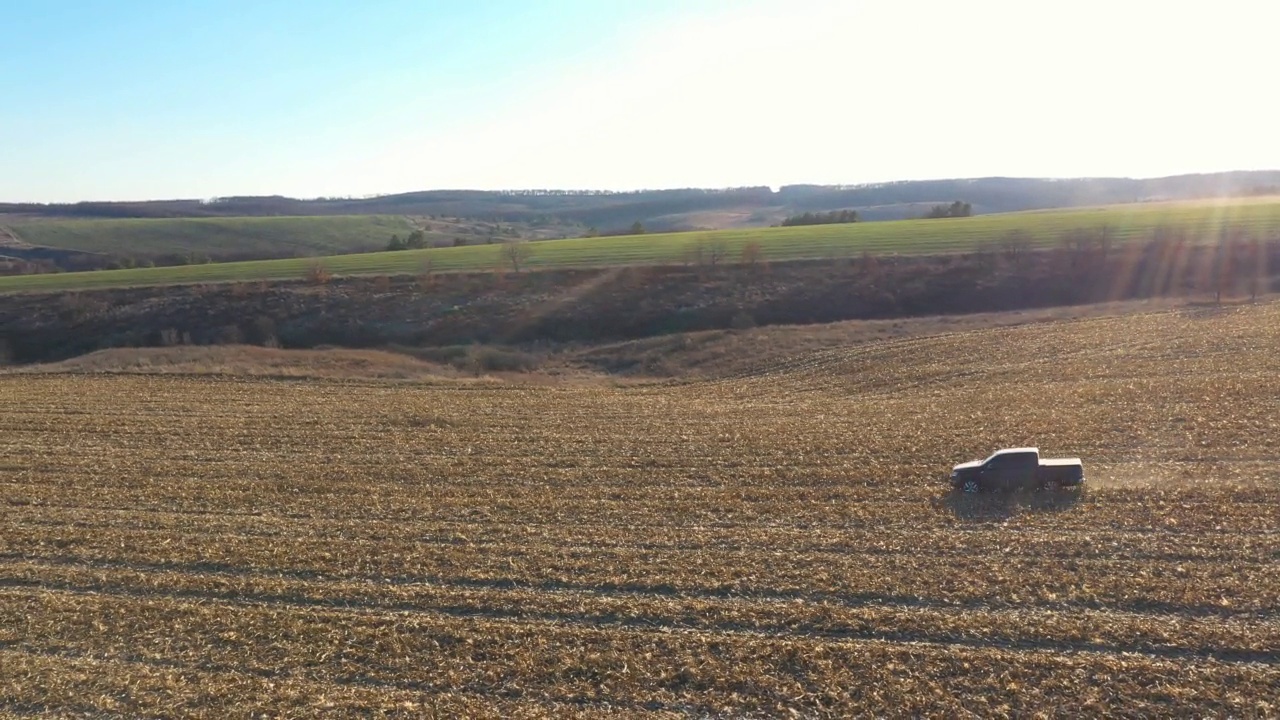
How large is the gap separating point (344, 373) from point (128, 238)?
94.1 meters

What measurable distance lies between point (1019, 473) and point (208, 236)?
406 feet

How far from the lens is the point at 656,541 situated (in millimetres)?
15664

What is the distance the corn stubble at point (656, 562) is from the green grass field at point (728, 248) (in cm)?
4398

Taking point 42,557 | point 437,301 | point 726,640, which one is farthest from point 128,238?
point 726,640

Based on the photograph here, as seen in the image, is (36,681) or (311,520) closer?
(36,681)

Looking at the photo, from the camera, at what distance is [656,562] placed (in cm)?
1457

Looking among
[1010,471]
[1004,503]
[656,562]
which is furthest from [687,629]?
[1010,471]

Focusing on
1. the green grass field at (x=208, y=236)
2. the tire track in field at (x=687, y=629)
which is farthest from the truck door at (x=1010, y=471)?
the green grass field at (x=208, y=236)

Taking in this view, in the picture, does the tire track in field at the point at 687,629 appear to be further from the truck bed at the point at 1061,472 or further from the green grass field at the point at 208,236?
the green grass field at the point at 208,236

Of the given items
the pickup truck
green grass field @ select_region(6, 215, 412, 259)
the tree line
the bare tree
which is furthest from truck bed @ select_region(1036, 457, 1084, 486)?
green grass field @ select_region(6, 215, 412, 259)

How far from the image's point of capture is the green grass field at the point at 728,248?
69.4 meters

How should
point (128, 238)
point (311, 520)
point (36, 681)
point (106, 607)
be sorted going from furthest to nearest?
point (128, 238)
point (311, 520)
point (106, 607)
point (36, 681)

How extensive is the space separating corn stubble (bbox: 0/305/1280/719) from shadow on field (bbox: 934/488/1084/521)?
123mm

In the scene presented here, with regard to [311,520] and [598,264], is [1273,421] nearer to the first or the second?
[311,520]
